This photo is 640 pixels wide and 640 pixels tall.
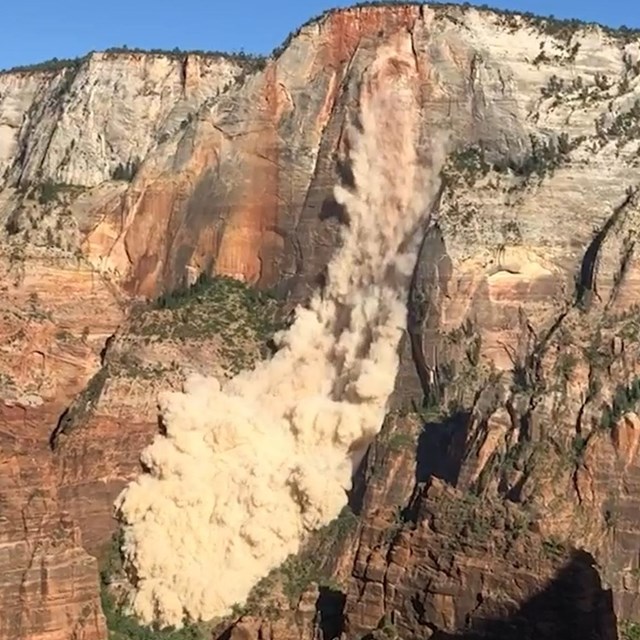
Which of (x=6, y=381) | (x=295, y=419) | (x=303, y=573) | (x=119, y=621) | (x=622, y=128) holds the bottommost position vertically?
(x=119, y=621)

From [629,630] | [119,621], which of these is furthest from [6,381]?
[629,630]

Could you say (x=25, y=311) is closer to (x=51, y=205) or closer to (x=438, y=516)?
(x=51, y=205)

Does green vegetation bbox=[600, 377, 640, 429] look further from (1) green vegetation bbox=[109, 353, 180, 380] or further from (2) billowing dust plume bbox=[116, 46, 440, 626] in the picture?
(1) green vegetation bbox=[109, 353, 180, 380]

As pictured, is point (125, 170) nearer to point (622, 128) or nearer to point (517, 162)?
point (517, 162)

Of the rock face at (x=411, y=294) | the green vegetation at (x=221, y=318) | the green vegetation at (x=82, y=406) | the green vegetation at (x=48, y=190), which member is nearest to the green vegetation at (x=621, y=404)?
the rock face at (x=411, y=294)

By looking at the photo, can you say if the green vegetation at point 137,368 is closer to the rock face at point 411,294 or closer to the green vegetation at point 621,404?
the rock face at point 411,294

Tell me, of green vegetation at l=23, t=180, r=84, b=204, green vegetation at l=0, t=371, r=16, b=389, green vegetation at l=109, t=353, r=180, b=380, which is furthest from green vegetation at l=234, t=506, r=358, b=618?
green vegetation at l=23, t=180, r=84, b=204
